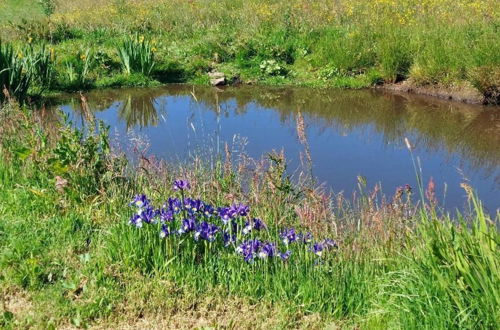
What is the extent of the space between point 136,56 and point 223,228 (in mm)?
10531

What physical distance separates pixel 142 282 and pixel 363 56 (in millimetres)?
10921

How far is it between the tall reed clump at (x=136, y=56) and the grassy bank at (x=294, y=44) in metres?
0.06

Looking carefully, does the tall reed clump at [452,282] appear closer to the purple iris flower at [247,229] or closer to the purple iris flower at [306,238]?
the purple iris flower at [306,238]

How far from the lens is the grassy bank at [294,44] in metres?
12.4

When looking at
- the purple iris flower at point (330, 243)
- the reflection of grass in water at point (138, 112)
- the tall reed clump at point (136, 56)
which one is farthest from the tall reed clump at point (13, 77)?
the purple iris flower at point (330, 243)

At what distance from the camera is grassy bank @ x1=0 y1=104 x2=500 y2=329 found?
3.20 m

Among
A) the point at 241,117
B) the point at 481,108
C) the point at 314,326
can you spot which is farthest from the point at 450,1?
the point at 314,326

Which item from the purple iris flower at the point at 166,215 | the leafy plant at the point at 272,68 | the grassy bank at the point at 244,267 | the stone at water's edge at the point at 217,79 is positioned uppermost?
the purple iris flower at the point at 166,215

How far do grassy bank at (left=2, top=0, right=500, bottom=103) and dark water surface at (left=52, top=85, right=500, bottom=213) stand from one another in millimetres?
673

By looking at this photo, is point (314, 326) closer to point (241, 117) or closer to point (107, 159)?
point (107, 159)

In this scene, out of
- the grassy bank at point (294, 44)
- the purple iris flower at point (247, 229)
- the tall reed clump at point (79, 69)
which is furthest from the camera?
the tall reed clump at point (79, 69)

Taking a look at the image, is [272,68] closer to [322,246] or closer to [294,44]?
[294,44]

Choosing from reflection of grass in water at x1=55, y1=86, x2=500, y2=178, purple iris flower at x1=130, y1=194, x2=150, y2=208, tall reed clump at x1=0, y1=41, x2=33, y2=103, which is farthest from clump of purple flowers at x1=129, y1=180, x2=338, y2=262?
tall reed clump at x1=0, y1=41, x2=33, y2=103

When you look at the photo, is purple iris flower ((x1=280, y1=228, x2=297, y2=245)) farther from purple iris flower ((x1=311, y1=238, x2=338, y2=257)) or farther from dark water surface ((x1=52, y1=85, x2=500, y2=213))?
dark water surface ((x1=52, y1=85, x2=500, y2=213))
